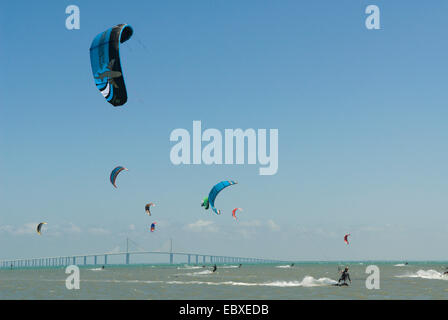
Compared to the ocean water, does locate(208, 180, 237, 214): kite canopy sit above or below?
above

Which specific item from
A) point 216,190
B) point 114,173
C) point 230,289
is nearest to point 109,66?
point 114,173

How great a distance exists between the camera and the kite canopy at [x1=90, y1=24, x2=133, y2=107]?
2181cm

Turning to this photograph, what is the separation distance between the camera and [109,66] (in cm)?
2181

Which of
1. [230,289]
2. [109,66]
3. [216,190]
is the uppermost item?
[109,66]

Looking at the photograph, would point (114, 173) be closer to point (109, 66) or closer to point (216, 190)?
point (216, 190)

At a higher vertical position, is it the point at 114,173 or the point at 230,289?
the point at 114,173

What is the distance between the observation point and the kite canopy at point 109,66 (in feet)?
71.6

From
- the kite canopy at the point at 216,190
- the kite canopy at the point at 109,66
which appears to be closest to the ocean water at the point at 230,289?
the kite canopy at the point at 216,190

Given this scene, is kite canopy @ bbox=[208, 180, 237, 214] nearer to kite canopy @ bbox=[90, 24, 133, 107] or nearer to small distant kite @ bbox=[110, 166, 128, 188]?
small distant kite @ bbox=[110, 166, 128, 188]

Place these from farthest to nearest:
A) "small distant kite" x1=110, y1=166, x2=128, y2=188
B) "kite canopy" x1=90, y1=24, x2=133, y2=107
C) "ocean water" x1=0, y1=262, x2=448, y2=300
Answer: "small distant kite" x1=110, y1=166, x2=128, y2=188, "ocean water" x1=0, y1=262, x2=448, y2=300, "kite canopy" x1=90, y1=24, x2=133, y2=107

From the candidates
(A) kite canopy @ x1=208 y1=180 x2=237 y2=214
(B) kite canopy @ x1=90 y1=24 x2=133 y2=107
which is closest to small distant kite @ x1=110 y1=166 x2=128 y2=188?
(A) kite canopy @ x1=208 y1=180 x2=237 y2=214
